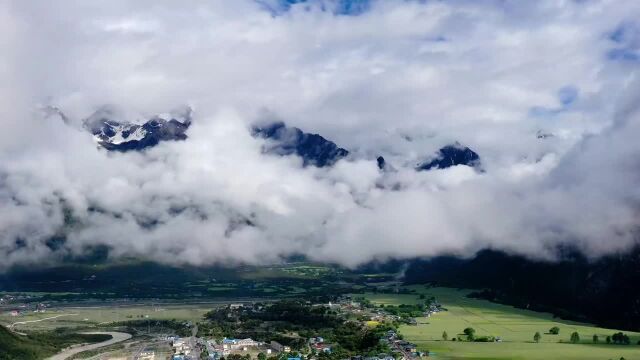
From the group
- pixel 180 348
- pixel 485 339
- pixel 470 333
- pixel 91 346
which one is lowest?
pixel 91 346

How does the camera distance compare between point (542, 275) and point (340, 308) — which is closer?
point (340, 308)

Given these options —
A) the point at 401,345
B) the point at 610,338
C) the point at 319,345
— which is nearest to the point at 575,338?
the point at 610,338

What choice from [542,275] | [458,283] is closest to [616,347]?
[542,275]

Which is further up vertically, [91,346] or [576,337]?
[576,337]

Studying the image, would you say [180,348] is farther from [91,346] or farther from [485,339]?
[485,339]

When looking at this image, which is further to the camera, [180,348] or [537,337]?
[180,348]

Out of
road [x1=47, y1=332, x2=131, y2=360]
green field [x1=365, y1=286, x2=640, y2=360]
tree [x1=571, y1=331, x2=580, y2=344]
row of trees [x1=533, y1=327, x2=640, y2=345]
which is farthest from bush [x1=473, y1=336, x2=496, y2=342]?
road [x1=47, y1=332, x2=131, y2=360]

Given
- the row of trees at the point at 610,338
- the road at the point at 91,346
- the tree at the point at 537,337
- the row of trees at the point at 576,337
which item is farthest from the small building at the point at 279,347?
the row of trees at the point at 610,338

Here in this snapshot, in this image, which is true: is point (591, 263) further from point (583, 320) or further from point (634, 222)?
point (583, 320)

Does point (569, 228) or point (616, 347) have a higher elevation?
point (569, 228)
